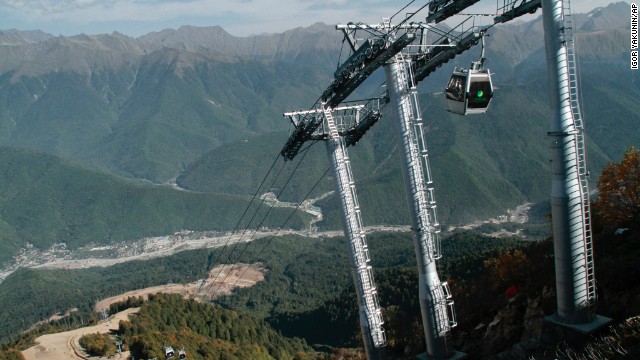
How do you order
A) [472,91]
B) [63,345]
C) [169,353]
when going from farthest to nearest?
[63,345], [169,353], [472,91]

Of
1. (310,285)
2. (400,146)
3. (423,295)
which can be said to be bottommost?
(310,285)

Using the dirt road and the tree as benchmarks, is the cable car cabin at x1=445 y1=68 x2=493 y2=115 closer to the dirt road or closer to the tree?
the tree

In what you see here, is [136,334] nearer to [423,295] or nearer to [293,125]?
[293,125]

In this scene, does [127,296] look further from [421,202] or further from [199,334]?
[421,202]

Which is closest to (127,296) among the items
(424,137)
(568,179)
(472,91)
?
(424,137)

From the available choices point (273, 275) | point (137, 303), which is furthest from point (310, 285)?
point (137, 303)

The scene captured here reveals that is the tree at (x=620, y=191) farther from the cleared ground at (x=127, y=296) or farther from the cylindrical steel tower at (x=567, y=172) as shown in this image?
the cleared ground at (x=127, y=296)
